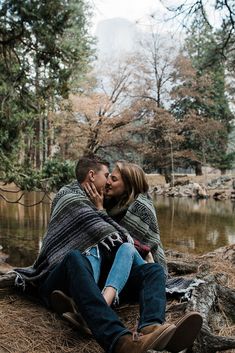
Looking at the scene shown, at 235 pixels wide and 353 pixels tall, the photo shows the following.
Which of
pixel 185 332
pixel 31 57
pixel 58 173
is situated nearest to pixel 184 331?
→ pixel 185 332

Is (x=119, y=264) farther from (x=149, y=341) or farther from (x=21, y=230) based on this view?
(x=21, y=230)

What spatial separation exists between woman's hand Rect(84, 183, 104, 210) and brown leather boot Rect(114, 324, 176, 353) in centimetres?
98

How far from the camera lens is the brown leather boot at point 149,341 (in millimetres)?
1782

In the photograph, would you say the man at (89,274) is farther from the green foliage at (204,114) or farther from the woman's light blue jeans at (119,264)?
the green foliage at (204,114)

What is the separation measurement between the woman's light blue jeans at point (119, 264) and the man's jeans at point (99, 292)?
0.08 metres

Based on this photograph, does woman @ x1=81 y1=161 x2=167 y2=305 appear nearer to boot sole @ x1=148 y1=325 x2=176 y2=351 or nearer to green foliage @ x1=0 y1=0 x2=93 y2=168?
boot sole @ x1=148 y1=325 x2=176 y2=351

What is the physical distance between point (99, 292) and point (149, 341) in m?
0.34

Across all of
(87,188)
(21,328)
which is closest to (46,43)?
(87,188)

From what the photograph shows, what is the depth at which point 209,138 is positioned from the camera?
2653 centimetres

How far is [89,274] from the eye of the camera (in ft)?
6.82

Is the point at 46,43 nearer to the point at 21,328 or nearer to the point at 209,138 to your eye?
the point at 21,328

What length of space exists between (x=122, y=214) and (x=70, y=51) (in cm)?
469

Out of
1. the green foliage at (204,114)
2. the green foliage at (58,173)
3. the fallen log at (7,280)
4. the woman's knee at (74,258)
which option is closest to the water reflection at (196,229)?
the green foliage at (58,173)

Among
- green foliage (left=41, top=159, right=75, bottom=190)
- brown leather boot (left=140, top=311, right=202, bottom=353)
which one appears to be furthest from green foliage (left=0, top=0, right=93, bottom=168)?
brown leather boot (left=140, top=311, right=202, bottom=353)
